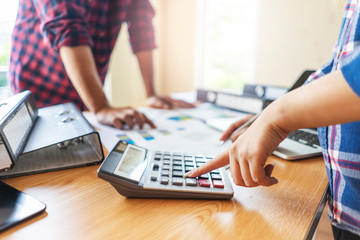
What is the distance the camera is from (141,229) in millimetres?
284

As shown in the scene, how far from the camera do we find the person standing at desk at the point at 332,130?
0.25 metres

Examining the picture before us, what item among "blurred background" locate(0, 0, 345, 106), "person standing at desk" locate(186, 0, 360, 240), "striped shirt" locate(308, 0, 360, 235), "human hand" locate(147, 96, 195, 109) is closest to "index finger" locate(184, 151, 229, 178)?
"person standing at desk" locate(186, 0, 360, 240)

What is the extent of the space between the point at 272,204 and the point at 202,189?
97mm

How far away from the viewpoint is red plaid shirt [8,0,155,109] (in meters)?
0.68

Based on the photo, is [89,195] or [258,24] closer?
[89,195]

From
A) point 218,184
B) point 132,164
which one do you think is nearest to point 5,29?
point 132,164

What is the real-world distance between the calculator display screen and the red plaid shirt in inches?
16.6

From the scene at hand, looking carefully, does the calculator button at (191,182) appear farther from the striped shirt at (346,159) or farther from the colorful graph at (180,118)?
the colorful graph at (180,118)

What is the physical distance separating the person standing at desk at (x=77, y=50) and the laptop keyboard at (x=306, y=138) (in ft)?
1.21

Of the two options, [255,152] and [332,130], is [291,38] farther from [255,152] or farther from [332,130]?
[255,152]

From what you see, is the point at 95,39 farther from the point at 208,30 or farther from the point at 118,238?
the point at 208,30

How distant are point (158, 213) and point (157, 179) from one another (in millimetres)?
51

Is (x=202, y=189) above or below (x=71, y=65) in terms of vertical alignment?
below

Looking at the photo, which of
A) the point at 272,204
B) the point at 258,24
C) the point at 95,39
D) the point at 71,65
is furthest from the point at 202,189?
the point at 258,24
